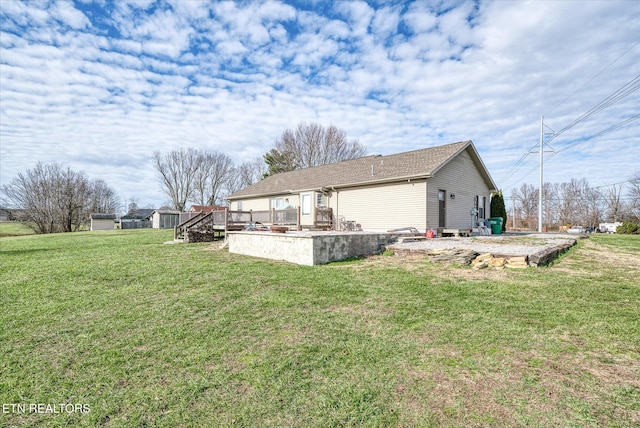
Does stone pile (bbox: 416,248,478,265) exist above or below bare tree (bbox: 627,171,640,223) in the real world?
below

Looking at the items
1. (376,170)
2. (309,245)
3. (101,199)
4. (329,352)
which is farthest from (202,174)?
(329,352)

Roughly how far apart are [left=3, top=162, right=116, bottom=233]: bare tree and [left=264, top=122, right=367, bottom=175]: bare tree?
26.7m

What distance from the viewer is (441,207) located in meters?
13.7

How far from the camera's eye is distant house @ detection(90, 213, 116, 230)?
43528 mm

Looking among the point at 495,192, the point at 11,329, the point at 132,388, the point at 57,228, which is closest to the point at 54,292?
the point at 11,329

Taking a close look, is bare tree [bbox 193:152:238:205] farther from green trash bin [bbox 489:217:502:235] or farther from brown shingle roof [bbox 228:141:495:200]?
green trash bin [bbox 489:217:502:235]

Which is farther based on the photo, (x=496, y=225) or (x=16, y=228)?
(x=16, y=228)

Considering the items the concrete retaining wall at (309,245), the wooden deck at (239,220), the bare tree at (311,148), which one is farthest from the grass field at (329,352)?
the bare tree at (311,148)

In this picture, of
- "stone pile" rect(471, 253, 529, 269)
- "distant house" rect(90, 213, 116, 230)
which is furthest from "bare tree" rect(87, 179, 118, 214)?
"stone pile" rect(471, 253, 529, 269)

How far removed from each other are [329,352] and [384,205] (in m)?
11.2

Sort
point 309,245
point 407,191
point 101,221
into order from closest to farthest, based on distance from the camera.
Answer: point 309,245
point 407,191
point 101,221

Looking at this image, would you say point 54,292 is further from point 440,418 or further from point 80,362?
point 440,418

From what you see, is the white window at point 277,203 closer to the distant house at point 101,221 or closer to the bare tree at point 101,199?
the distant house at point 101,221

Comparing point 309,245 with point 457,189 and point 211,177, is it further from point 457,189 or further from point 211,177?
point 211,177
